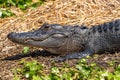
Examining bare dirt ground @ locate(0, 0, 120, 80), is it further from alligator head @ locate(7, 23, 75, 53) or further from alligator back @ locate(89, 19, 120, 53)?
alligator back @ locate(89, 19, 120, 53)

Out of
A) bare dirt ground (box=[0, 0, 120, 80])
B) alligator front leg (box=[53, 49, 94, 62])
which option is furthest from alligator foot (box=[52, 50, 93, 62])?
bare dirt ground (box=[0, 0, 120, 80])

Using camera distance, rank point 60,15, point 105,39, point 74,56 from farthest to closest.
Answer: point 60,15, point 105,39, point 74,56

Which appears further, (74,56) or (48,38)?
(48,38)

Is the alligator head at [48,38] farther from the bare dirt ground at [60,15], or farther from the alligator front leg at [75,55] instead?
the bare dirt ground at [60,15]

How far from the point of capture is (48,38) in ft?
22.7

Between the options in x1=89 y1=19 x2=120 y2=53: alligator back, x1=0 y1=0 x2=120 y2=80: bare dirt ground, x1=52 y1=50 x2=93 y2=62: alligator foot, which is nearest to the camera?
x1=52 y1=50 x2=93 y2=62: alligator foot

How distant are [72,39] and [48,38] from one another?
1.12 feet

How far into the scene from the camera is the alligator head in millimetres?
6898

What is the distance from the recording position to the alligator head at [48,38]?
6.90 m

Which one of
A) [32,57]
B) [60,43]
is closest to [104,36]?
[60,43]

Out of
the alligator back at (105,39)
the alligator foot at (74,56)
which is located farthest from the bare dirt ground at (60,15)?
the alligator back at (105,39)

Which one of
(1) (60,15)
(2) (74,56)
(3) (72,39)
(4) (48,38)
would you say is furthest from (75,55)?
(1) (60,15)

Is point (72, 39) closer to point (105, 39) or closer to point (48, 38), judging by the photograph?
point (48, 38)

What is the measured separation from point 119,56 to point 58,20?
2177mm
